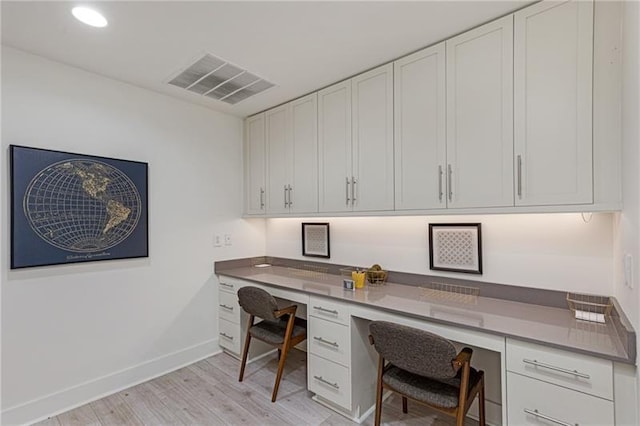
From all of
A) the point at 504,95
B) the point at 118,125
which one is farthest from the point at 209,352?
the point at 504,95

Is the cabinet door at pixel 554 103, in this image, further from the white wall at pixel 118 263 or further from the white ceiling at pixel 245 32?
the white wall at pixel 118 263

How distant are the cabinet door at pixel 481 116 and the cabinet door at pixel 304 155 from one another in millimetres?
1170

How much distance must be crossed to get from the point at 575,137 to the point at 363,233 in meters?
1.63

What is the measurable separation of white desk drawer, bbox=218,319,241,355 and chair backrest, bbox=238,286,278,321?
2.11ft

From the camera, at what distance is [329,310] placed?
7.16 ft

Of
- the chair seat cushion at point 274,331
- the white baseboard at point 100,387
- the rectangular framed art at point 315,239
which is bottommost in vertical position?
the white baseboard at point 100,387

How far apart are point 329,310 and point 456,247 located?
1027 mm

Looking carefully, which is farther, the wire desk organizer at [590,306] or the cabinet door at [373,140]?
the cabinet door at [373,140]

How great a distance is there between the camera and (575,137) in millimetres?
1542

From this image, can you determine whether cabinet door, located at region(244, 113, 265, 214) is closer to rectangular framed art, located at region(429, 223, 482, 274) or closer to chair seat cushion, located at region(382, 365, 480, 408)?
rectangular framed art, located at region(429, 223, 482, 274)

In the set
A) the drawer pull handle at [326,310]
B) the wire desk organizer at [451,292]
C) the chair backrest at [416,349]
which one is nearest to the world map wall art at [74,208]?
the drawer pull handle at [326,310]

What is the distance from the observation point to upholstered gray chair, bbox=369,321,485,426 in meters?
1.49

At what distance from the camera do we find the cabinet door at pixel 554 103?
1519 millimetres

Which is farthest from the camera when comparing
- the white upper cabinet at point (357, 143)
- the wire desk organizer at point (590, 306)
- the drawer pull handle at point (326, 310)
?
the white upper cabinet at point (357, 143)
